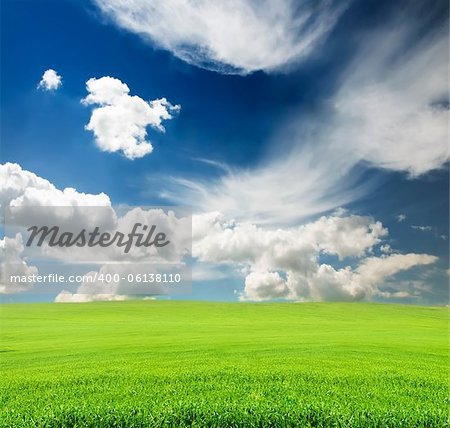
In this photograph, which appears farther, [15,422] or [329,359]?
[329,359]

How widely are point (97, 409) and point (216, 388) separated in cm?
479

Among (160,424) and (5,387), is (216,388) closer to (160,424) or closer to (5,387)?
(160,424)

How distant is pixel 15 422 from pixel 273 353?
17.4 meters

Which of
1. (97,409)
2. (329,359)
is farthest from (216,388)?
(329,359)

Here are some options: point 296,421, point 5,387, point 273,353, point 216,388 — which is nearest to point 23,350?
point 5,387

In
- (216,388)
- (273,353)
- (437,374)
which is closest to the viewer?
Result: (216,388)

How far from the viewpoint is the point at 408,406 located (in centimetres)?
1405

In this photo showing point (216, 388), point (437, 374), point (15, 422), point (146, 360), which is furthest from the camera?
point (146, 360)

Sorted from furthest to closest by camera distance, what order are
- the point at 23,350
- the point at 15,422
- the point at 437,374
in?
the point at 23,350, the point at 437,374, the point at 15,422

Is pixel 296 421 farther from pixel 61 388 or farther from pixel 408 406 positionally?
pixel 61 388

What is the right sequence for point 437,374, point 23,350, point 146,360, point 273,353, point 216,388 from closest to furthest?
point 216,388 < point 437,374 < point 146,360 < point 273,353 < point 23,350

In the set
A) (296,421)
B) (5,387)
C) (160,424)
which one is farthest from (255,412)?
(5,387)

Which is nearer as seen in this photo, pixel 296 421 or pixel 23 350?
pixel 296 421

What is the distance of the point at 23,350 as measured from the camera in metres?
31.5
